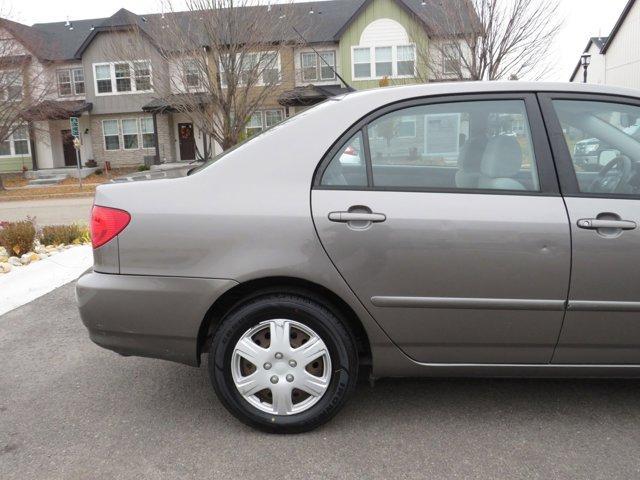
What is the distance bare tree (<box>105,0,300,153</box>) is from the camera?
16250mm

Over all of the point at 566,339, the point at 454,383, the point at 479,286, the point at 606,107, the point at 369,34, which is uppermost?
the point at 369,34

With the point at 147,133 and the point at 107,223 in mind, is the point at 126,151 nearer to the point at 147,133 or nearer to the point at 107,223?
the point at 147,133

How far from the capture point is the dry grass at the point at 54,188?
67.0 feet

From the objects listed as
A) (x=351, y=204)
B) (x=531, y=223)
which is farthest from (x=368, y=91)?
(x=531, y=223)

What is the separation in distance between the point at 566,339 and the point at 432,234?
83 cm

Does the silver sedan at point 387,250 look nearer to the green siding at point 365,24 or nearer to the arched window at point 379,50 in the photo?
the green siding at point 365,24

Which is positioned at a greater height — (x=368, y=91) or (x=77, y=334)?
(x=368, y=91)

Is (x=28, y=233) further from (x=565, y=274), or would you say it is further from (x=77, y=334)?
(x=565, y=274)

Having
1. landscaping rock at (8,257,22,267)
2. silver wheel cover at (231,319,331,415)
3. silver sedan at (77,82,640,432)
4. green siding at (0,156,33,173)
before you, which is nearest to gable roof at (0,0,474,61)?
green siding at (0,156,33,173)

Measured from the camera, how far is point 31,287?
5.91 meters

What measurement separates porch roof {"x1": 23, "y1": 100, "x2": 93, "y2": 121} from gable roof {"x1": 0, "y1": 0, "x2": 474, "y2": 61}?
221 centimetres

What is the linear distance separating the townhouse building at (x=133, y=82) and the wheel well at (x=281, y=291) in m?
21.6

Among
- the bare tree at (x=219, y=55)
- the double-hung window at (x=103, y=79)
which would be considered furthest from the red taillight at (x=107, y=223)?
the double-hung window at (x=103, y=79)

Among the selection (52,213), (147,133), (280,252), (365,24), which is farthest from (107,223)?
(147,133)
